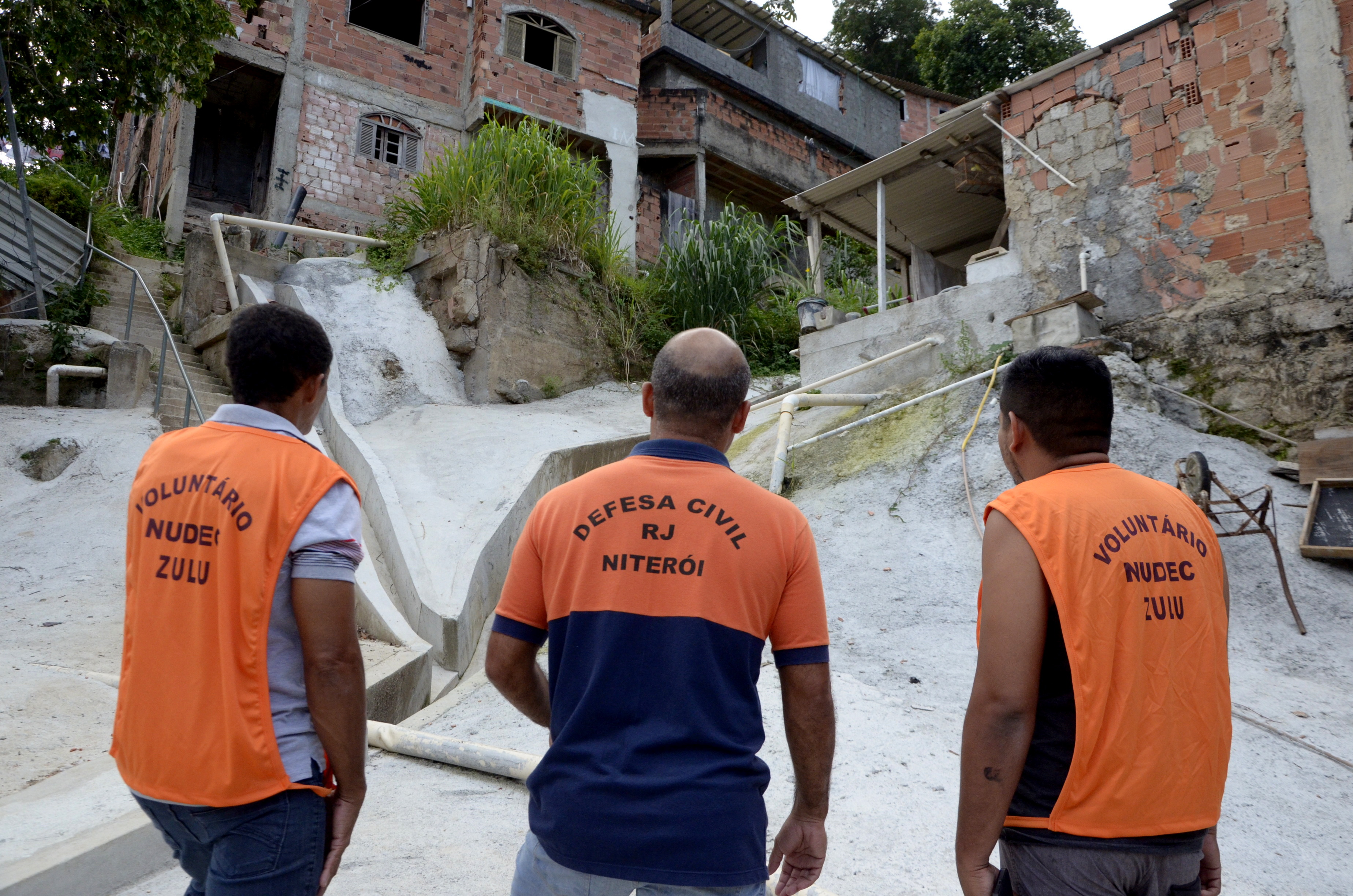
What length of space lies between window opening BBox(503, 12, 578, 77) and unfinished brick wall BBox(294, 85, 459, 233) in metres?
2.50

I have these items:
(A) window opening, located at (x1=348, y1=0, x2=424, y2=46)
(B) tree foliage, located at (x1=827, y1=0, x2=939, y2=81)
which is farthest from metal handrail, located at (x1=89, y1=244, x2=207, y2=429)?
(B) tree foliage, located at (x1=827, y1=0, x2=939, y2=81)

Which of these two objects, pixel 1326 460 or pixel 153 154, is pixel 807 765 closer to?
pixel 1326 460

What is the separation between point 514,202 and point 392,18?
952cm

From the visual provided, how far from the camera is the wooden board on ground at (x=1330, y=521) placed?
18.3 feet

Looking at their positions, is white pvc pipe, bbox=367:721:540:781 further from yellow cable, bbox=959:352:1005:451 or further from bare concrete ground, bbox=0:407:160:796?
yellow cable, bbox=959:352:1005:451

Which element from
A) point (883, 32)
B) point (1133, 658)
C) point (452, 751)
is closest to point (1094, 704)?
point (1133, 658)

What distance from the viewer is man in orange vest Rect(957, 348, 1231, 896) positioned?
155cm

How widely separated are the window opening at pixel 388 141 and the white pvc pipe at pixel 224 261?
6.33 m

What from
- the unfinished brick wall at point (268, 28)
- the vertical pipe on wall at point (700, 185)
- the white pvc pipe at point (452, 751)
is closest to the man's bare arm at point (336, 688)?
the white pvc pipe at point (452, 751)

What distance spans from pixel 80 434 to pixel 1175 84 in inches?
387

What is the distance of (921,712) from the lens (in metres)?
4.21

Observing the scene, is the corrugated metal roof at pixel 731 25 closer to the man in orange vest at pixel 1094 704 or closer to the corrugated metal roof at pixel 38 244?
the corrugated metal roof at pixel 38 244

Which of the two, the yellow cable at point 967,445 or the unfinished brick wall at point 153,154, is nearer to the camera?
the yellow cable at point 967,445

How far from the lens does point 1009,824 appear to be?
63.9 inches
